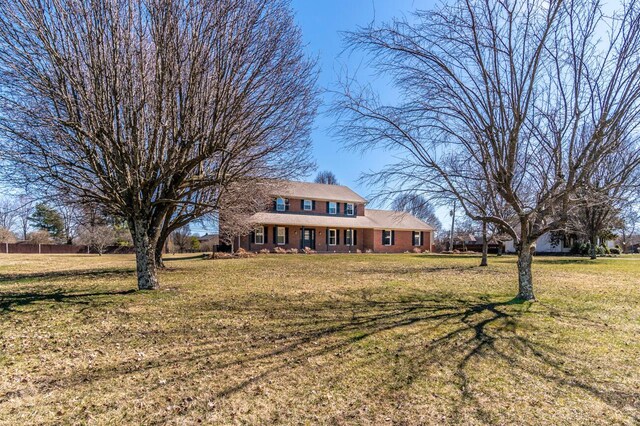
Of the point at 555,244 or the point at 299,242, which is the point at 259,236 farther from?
the point at 555,244

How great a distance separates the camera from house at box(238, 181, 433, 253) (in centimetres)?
→ 2970

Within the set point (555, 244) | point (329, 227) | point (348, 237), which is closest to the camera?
point (329, 227)

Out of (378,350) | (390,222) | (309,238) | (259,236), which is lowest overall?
(378,350)

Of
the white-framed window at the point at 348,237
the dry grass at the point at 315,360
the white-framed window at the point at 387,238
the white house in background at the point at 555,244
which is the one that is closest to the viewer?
the dry grass at the point at 315,360

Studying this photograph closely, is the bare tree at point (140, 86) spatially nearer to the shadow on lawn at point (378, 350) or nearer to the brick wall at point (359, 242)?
the shadow on lawn at point (378, 350)

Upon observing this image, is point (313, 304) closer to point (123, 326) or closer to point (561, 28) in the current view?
point (123, 326)

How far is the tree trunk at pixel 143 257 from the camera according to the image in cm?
857

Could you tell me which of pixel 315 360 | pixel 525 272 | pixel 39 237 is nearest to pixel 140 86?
pixel 315 360

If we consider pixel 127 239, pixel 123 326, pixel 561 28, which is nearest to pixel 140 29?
pixel 123 326

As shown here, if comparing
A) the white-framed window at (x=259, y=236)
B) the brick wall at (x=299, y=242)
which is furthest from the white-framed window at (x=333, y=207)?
the white-framed window at (x=259, y=236)

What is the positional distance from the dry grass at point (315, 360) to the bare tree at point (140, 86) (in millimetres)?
3081

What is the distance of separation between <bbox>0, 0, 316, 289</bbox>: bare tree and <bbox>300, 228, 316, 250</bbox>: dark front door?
879 inches

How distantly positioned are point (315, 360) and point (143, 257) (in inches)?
248

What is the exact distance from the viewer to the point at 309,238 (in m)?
31.5
